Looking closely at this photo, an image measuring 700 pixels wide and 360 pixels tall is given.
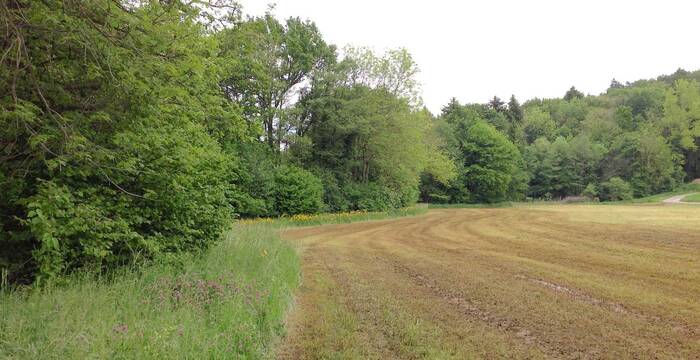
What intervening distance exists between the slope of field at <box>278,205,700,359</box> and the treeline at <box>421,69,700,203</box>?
46.1m

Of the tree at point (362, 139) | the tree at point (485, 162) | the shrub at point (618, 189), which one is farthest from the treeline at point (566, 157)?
the tree at point (362, 139)

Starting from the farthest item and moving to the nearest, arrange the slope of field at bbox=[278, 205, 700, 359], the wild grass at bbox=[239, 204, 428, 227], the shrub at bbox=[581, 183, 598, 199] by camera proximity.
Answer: the shrub at bbox=[581, 183, 598, 199]
the wild grass at bbox=[239, 204, 428, 227]
the slope of field at bbox=[278, 205, 700, 359]

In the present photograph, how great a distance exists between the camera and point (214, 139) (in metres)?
8.96

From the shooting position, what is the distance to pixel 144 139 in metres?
5.76

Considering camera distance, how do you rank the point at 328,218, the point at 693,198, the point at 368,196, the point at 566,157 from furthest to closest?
the point at 566,157
the point at 693,198
the point at 368,196
the point at 328,218

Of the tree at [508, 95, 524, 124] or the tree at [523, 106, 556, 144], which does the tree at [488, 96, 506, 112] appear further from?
the tree at [523, 106, 556, 144]

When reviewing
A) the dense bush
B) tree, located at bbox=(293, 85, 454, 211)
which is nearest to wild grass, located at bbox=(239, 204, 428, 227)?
tree, located at bbox=(293, 85, 454, 211)

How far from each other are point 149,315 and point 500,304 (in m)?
5.22

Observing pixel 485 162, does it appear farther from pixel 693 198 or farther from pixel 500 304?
pixel 500 304

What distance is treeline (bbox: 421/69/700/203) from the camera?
205 ft

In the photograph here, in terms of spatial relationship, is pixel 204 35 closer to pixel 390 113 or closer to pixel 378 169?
pixel 390 113

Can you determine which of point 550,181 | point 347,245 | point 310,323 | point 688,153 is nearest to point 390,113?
point 347,245

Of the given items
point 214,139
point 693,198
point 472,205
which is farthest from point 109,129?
point 693,198

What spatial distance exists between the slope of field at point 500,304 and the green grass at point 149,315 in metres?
0.62
